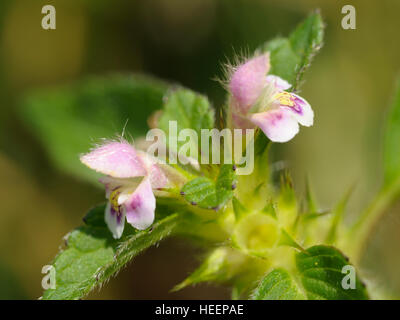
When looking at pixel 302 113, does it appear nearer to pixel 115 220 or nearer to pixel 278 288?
pixel 278 288

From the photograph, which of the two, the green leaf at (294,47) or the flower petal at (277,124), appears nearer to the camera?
the flower petal at (277,124)

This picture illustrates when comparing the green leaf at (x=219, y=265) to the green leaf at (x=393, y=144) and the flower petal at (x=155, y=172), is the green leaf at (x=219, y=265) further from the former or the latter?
the green leaf at (x=393, y=144)

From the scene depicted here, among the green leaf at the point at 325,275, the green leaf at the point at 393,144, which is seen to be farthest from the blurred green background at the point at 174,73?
the green leaf at the point at 325,275

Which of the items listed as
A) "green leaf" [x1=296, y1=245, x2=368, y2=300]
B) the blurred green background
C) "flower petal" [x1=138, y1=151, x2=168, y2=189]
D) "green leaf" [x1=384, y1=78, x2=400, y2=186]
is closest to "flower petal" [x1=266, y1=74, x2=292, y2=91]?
"flower petal" [x1=138, y1=151, x2=168, y2=189]

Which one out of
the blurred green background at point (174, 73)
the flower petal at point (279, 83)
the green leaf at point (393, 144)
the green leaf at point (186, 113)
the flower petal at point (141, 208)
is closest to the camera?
the flower petal at point (141, 208)

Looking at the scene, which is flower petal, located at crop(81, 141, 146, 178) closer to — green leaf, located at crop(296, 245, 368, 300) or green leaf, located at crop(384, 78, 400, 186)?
green leaf, located at crop(296, 245, 368, 300)

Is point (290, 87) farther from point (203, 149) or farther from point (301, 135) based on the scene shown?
point (301, 135)

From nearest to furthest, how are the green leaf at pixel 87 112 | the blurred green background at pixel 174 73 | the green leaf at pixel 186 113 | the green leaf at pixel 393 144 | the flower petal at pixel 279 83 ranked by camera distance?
1. the flower petal at pixel 279 83
2. the green leaf at pixel 186 113
3. the green leaf at pixel 393 144
4. the green leaf at pixel 87 112
5. the blurred green background at pixel 174 73
